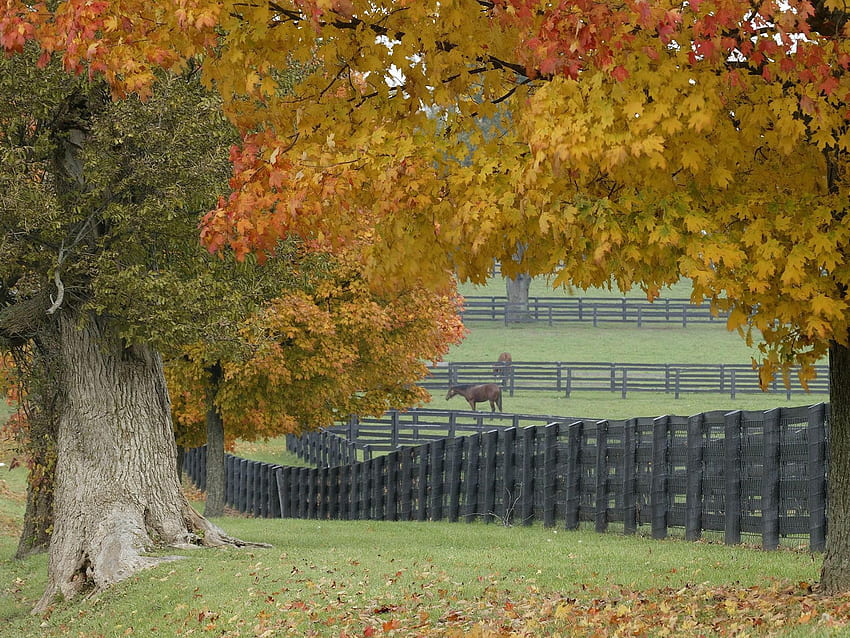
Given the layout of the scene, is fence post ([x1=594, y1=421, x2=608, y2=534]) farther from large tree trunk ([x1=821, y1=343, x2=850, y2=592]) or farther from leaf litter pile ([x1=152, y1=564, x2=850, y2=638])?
large tree trunk ([x1=821, y1=343, x2=850, y2=592])

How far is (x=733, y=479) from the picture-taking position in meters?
13.8

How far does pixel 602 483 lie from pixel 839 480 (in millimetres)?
8210

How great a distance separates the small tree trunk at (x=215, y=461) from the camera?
23812 millimetres

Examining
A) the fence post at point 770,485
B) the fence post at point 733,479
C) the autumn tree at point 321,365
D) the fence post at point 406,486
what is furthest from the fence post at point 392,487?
the fence post at point 770,485

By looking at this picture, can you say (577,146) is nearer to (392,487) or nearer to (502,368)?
(392,487)

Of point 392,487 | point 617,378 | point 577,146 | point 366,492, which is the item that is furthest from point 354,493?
point 617,378

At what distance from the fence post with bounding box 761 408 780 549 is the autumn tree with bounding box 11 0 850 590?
4777 millimetres

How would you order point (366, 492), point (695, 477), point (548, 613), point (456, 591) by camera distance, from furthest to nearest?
point (366, 492)
point (695, 477)
point (456, 591)
point (548, 613)

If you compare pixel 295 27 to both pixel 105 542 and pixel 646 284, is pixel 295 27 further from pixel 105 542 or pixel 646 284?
pixel 105 542

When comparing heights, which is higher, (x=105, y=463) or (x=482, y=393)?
(x=482, y=393)

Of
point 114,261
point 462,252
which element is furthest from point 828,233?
point 114,261

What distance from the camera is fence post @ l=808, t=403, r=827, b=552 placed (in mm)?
12242

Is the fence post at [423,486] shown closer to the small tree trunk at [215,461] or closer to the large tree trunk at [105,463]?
the small tree trunk at [215,461]

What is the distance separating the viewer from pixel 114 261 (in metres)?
12.6
